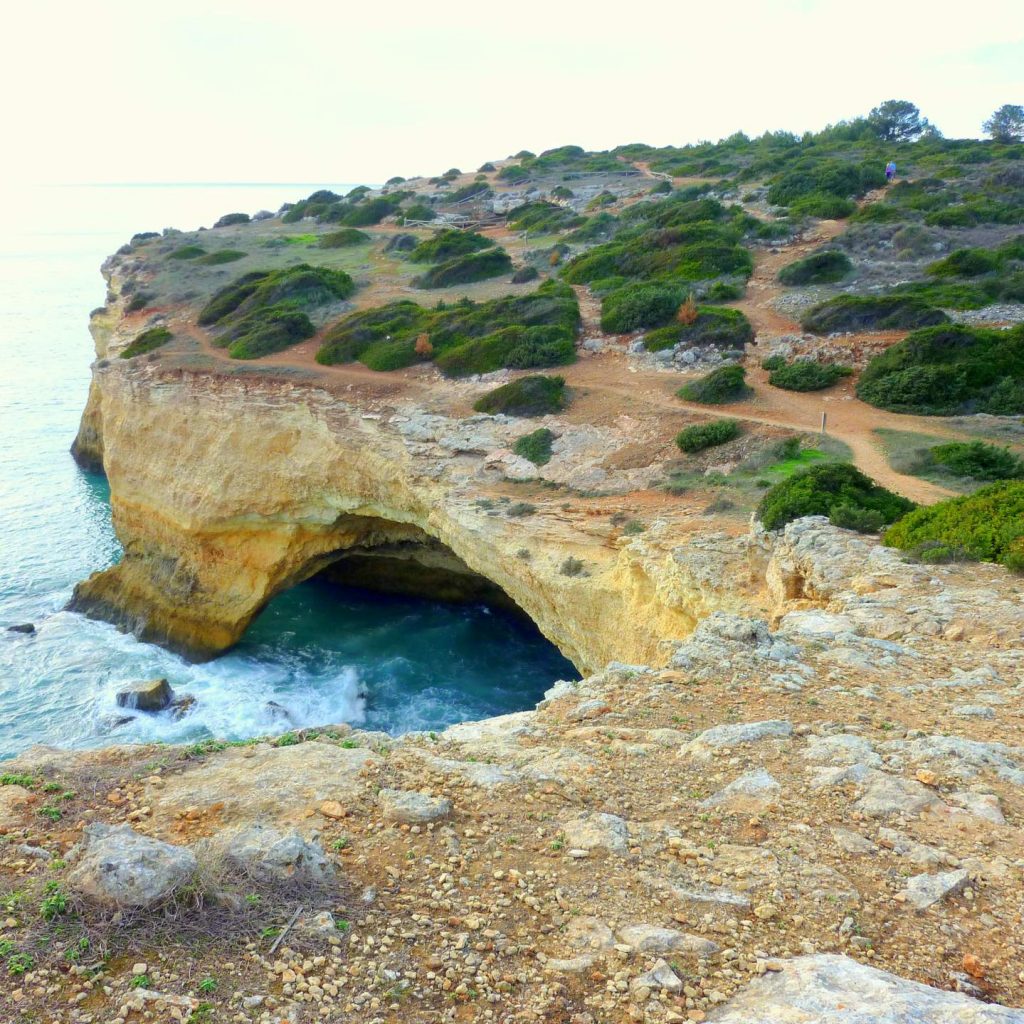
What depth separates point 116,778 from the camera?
673 centimetres

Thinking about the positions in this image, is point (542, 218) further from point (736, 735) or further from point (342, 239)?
point (736, 735)

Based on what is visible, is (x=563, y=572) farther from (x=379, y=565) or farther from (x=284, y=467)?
(x=379, y=565)

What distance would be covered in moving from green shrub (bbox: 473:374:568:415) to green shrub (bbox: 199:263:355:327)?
15.0 metres

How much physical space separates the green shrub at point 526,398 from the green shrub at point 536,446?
1.60 m

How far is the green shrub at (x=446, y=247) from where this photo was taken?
4112 cm

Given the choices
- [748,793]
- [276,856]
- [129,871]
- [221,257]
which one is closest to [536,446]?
[748,793]

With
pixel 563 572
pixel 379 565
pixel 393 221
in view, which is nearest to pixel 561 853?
pixel 563 572

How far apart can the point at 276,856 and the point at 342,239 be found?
160 ft

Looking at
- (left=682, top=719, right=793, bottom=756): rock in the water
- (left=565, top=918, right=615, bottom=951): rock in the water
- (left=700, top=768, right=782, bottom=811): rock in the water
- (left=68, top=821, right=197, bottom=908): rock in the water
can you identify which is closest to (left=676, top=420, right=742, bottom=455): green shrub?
(left=682, top=719, right=793, bottom=756): rock in the water

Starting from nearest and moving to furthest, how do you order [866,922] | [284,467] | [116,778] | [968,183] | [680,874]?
[866,922]
[680,874]
[116,778]
[284,467]
[968,183]

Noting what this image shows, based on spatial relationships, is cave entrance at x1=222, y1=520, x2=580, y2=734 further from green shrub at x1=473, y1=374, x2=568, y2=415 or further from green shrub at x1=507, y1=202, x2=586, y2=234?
green shrub at x1=507, y1=202, x2=586, y2=234

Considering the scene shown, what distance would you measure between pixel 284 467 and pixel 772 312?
17882mm

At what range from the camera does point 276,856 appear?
206 inches

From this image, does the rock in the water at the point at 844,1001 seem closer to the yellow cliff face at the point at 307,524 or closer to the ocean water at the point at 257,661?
the yellow cliff face at the point at 307,524
